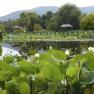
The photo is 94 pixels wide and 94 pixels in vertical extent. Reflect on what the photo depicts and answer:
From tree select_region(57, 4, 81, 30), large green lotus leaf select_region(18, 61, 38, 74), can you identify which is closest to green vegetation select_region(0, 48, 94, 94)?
large green lotus leaf select_region(18, 61, 38, 74)

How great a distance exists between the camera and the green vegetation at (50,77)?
3.97ft

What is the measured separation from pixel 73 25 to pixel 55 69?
191 feet

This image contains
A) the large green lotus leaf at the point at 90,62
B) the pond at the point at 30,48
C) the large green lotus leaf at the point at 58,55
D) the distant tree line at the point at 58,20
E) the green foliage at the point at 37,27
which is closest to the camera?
the large green lotus leaf at the point at 90,62

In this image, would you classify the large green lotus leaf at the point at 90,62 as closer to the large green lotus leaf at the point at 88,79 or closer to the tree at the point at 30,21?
the large green lotus leaf at the point at 88,79

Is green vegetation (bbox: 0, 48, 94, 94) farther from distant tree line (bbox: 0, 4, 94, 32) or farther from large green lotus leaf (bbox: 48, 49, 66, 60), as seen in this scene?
distant tree line (bbox: 0, 4, 94, 32)

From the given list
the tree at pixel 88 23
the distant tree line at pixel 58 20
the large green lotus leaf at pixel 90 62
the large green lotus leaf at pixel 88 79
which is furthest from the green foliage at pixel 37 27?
the large green lotus leaf at pixel 88 79

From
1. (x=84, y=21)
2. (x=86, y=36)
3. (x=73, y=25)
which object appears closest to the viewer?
(x=86, y=36)

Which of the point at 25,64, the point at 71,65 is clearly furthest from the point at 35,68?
the point at 71,65

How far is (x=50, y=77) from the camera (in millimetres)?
1233

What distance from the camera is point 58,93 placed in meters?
1.22

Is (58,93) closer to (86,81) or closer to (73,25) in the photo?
(86,81)

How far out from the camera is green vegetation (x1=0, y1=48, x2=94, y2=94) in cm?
121

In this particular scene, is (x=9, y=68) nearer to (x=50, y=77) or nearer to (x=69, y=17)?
(x=50, y=77)

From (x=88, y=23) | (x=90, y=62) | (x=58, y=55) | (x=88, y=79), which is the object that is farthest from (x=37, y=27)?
(x=88, y=79)
